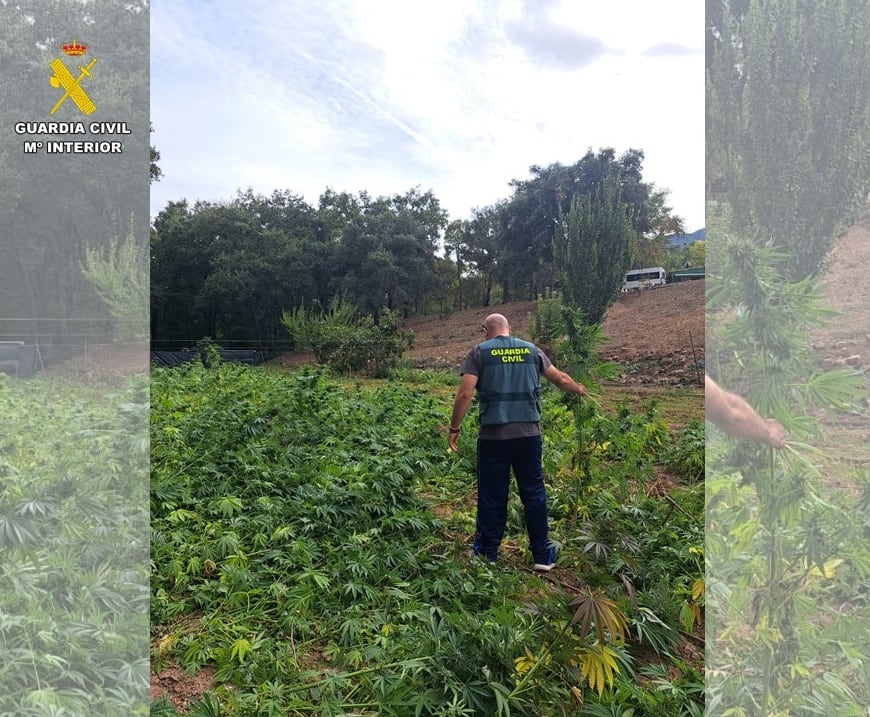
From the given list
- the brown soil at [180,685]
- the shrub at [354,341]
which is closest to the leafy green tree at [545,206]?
the shrub at [354,341]

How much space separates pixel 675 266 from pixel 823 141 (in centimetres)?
1968

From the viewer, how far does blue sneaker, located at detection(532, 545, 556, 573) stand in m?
3.26

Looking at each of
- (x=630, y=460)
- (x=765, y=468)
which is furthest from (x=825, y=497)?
(x=630, y=460)

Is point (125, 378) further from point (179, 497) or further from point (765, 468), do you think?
point (179, 497)

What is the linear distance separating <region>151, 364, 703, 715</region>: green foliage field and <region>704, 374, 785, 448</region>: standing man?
0.87m

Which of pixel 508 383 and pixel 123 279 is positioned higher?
pixel 123 279

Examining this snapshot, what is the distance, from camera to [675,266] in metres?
18.9

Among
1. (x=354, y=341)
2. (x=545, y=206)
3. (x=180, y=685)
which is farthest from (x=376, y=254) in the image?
(x=180, y=685)

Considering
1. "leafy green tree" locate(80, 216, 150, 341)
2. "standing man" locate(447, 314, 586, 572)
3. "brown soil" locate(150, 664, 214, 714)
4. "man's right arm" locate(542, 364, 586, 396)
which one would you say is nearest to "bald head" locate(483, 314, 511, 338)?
Result: "standing man" locate(447, 314, 586, 572)

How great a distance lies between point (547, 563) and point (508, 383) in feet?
3.29

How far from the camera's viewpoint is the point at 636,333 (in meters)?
15.4

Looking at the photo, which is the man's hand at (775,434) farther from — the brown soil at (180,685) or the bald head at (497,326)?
the bald head at (497,326)

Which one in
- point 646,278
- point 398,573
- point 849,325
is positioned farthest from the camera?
point 646,278

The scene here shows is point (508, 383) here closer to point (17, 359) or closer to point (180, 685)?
point (180, 685)
